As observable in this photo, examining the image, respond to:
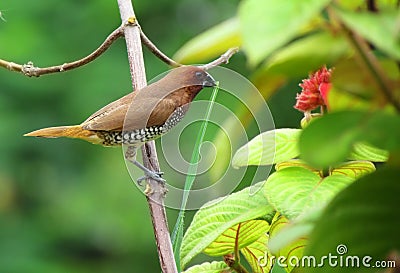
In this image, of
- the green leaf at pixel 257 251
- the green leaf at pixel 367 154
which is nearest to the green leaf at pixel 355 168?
the green leaf at pixel 367 154

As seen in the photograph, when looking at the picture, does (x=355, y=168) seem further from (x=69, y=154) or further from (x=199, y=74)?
(x=69, y=154)

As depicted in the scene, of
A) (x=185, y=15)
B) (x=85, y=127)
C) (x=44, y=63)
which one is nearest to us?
(x=85, y=127)

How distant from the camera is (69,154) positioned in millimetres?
4898

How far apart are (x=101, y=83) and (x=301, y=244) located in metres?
4.06

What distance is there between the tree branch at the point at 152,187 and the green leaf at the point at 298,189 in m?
0.09

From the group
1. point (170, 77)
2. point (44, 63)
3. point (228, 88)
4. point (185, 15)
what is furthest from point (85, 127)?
point (185, 15)

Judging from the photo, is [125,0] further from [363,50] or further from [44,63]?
[44,63]

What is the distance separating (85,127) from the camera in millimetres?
984

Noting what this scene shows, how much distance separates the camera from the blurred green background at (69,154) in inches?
175

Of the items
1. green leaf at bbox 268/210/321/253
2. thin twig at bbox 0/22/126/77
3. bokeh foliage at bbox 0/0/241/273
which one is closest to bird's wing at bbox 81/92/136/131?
thin twig at bbox 0/22/126/77

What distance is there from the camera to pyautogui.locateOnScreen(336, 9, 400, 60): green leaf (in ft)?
0.82

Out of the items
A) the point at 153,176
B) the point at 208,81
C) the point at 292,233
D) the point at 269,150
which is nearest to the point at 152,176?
the point at 153,176

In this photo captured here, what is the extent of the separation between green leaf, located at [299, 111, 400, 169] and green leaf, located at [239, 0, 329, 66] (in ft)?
0.10

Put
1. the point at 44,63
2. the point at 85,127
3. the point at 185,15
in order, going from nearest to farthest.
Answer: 1. the point at 85,127
2. the point at 44,63
3. the point at 185,15
